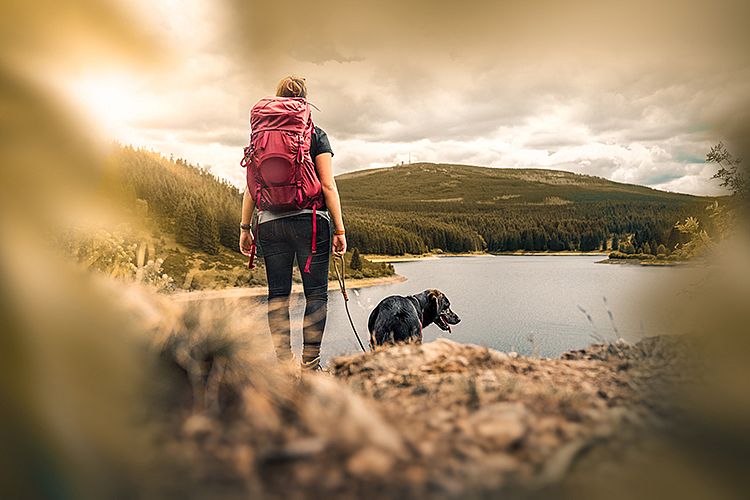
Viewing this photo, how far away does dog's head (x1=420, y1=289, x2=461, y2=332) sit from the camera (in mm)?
4746

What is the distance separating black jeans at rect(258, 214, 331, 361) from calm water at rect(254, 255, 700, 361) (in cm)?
9

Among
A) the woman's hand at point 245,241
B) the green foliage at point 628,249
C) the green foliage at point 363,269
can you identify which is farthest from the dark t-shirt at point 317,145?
the green foliage at point 363,269

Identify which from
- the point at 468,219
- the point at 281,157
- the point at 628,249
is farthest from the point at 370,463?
the point at 468,219

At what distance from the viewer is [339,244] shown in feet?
8.11

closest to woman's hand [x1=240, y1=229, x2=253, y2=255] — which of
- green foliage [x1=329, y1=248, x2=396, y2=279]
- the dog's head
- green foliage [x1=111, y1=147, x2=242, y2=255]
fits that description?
green foliage [x1=111, y1=147, x2=242, y2=255]

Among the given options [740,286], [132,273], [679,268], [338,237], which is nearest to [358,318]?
[338,237]

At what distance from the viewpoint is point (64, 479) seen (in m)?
0.69

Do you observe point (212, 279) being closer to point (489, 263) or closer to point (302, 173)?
point (302, 173)

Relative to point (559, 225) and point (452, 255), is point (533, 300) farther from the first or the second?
point (452, 255)

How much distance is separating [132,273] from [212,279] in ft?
1.65

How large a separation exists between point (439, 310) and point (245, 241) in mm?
2535

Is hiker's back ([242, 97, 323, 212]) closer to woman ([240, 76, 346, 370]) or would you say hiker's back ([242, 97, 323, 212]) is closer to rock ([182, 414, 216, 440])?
woman ([240, 76, 346, 370])

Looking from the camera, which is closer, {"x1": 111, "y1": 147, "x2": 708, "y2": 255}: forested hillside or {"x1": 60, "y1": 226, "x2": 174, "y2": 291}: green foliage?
{"x1": 60, "y1": 226, "x2": 174, "y2": 291}: green foliage

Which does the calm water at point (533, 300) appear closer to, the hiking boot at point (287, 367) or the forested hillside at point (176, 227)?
the forested hillside at point (176, 227)
